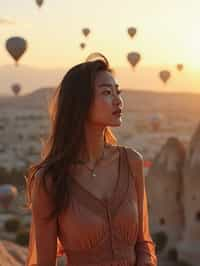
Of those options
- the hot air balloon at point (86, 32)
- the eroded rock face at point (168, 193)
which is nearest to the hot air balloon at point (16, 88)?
the hot air balloon at point (86, 32)

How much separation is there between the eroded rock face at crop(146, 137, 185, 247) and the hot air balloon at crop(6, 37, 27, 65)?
18563 millimetres

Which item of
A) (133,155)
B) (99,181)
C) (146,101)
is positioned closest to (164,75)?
(133,155)

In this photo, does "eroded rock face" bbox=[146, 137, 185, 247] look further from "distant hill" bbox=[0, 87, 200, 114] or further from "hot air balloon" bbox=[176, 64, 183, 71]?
"distant hill" bbox=[0, 87, 200, 114]

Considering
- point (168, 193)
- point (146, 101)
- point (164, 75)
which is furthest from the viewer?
point (146, 101)

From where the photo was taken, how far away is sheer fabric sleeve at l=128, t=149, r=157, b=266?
2.20 metres

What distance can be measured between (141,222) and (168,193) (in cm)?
1261

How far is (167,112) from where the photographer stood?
96125mm

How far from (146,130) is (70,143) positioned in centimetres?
6889

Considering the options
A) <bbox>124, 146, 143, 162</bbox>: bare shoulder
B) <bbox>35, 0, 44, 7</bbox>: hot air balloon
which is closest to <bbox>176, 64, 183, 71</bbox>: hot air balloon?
<bbox>35, 0, 44, 7</bbox>: hot air balloon

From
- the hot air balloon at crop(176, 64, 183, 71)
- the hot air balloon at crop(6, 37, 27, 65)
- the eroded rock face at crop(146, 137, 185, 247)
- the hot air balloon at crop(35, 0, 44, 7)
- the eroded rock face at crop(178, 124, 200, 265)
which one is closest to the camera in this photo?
the eroded rock face at crop(178, 124, 200, 265)

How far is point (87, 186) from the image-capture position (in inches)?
84.8

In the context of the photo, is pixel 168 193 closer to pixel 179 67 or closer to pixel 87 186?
pixel 87 186

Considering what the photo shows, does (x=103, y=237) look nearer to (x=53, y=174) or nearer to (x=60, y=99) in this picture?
(x=53, y=174)

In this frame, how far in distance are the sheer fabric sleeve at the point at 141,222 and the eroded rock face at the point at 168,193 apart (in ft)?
40.6
